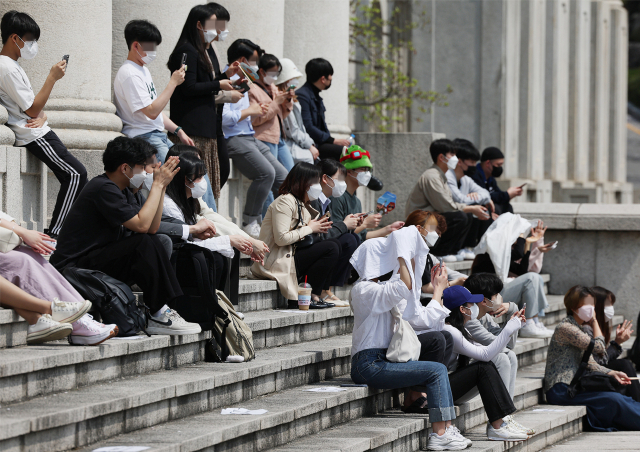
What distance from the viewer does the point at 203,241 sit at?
278 inches

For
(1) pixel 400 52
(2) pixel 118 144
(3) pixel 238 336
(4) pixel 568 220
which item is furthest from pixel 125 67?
(1) pixel 400 52

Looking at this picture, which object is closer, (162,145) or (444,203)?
(162,145)

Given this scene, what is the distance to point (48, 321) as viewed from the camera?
5.73 m

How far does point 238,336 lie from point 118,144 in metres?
1.50

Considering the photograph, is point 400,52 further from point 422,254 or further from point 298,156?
point 422,254

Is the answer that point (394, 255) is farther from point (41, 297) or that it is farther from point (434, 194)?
point (434, 194)

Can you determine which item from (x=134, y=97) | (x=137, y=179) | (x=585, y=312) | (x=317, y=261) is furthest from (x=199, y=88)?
(x=585, y=312)

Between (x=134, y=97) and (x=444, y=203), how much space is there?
4.61 meters

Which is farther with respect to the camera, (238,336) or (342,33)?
(342,33)

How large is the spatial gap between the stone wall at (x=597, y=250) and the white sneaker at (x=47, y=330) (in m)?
8.60

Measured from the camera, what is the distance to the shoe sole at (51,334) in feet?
18.6

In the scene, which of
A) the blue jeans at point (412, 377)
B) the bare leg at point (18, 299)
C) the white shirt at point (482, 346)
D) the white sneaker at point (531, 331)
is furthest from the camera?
A: the white sneaker at point (531, 331)

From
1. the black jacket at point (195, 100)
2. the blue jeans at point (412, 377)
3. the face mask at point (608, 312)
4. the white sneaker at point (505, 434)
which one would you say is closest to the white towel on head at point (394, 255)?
the blue jeans at point (412, 377)

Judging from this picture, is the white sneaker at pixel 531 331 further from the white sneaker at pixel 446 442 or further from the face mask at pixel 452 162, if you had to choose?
the white sneaker at pixel 446 442
